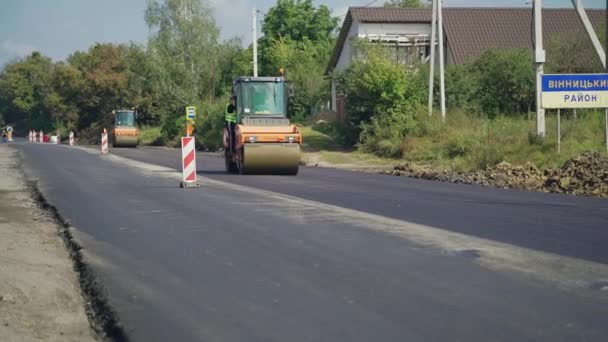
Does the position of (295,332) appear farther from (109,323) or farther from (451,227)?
(451,227)

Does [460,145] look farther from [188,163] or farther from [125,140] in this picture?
[125,140]

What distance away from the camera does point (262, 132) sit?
2348 centimetres

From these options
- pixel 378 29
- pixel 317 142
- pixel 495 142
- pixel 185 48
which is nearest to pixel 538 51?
pixel 495 142

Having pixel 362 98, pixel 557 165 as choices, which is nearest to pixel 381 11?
pixel 362 98

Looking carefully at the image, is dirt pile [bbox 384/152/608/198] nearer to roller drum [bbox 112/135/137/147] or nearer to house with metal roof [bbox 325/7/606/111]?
house with metal roof [bbox 325/7/606/111]

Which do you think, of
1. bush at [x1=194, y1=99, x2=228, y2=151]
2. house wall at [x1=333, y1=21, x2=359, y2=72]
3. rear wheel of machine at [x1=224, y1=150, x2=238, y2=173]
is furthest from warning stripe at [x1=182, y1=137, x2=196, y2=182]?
house wall at [x1=333, y1=21, x2=359, y2=72]

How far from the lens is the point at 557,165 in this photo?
2314cm

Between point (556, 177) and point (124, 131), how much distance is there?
4355 cm

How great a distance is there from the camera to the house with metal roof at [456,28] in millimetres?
49594

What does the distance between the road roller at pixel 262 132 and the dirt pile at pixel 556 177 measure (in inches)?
171

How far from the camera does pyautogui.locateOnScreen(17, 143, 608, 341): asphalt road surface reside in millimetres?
6027

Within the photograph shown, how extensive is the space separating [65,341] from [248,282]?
2.10 metres

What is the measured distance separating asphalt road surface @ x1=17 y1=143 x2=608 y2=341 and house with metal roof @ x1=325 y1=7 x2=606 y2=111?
114 feet

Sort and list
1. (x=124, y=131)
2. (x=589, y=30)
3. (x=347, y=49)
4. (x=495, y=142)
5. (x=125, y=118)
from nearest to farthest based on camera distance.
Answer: (x=589, y=30) → (x=495, y=142) → (x=347, y=49) → (x=124, y=131) → (x=125, y=118)
